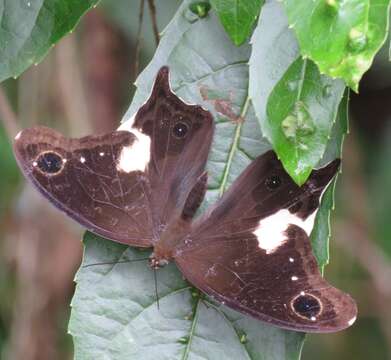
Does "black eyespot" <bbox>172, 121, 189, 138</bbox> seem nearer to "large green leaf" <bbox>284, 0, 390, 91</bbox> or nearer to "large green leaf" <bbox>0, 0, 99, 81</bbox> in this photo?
"large green leaf" <bbox>0, 0, 99, 81</bbox>

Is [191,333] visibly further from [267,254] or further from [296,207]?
[296,207]

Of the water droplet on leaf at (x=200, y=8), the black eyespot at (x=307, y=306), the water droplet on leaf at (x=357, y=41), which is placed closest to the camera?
the water droplet on leaf at (x=357, y=41)

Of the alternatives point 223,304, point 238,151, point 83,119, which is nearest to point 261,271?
point 223,304

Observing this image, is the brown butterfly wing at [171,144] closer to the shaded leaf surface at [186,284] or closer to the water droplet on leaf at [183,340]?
the shaded leaf surface at [186,284]

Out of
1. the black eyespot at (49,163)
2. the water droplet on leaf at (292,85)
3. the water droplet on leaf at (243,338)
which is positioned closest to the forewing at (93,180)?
the black eyespot at (49,163)

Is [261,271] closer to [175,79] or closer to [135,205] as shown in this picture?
[135,205]

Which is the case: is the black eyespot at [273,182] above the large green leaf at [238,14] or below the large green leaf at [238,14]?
below

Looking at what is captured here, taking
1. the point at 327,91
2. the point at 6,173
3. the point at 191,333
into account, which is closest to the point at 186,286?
the point at 191,333

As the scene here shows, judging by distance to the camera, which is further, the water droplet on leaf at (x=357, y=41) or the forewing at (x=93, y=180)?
the forewing at (x=93, y=180)
